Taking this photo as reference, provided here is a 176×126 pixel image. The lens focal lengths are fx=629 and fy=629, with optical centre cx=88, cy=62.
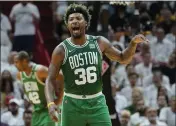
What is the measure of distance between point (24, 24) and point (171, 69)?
3.79 m

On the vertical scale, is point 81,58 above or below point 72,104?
above

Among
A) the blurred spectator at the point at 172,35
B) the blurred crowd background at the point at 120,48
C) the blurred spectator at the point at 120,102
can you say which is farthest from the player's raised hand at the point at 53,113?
the blurred spectator at the point at 172,35

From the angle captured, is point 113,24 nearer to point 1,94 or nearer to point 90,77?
point 1,94

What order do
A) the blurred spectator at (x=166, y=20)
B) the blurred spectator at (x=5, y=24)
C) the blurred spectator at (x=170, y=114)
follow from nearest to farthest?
1. the blurred spectator at (x=170, y=114)
2. the blurred spectator at (x=5, y=24)
3. the blurred spectator at (x=166, y=20)

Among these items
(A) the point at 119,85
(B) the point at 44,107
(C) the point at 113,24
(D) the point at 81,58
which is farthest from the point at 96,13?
(C) the point at 113,24

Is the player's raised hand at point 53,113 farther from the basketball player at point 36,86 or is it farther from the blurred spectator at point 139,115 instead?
the blurred spectator at point 139,115

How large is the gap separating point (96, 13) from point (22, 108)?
354 centimetres

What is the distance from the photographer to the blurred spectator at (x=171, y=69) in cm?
1471

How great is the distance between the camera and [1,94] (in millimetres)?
13438

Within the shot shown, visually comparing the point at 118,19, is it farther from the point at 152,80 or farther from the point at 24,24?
the point at 24,24

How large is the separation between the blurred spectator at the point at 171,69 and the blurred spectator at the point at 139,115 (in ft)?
6.62

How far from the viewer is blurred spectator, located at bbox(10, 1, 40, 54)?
614 inches

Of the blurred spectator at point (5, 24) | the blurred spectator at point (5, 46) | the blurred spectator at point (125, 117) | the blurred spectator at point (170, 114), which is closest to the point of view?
the blurred spectator at point (125, 117)

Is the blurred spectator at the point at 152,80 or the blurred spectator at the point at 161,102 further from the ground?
the blurred spectator at the point at 152,80
